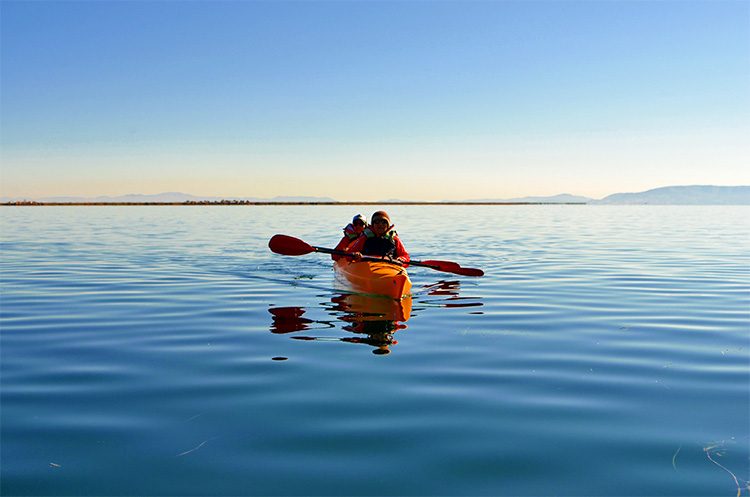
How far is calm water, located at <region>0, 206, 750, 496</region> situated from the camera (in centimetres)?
363

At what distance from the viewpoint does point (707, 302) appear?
10047 millimetres

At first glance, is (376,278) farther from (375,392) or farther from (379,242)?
(375,392)

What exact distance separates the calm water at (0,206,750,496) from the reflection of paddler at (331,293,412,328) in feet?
0.23

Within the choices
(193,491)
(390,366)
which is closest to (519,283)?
(390,366)

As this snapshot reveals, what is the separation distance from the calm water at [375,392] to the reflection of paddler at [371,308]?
0.07m

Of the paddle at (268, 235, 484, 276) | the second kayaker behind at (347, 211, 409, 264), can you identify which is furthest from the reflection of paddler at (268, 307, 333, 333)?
the paddle at (268, 235, 484, 276)

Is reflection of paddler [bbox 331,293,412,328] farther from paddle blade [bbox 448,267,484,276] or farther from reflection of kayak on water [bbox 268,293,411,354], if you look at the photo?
paddle blade [bbox 448,267,484,276]

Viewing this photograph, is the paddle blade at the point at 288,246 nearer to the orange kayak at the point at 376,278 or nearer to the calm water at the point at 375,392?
the orange kayak at the point at 376,278

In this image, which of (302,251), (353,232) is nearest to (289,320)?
(302,251)

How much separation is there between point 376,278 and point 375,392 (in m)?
5.65

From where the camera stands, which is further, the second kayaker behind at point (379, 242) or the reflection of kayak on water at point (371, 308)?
the second kayaker behind at point (379, 242)

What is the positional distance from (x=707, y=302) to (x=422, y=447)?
8251 millimetres

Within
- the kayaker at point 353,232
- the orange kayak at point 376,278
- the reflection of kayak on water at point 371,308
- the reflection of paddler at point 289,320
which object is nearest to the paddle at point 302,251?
the kayaker at point 353,232

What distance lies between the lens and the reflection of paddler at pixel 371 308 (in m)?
9.07
